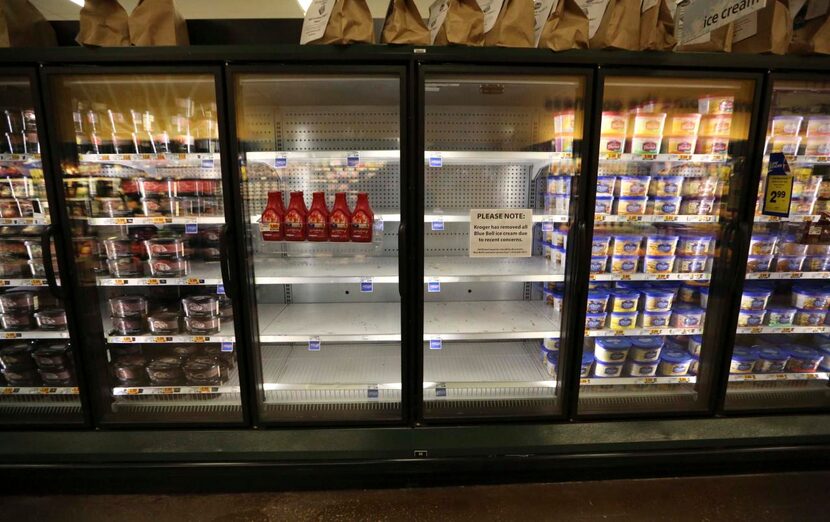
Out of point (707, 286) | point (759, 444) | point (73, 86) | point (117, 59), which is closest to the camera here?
point (117, 59)

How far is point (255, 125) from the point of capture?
2.34 m

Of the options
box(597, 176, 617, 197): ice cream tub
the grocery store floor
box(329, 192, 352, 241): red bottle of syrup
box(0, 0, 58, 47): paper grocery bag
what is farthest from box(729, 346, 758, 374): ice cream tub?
box(0, 0, 58, 47): paper grocery bag

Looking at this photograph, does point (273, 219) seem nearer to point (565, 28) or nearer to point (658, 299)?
point (565, 28)

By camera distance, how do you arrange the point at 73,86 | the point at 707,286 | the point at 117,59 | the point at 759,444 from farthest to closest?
the point at 707,286 → the point at 759,444 → the point at 73,86 → the point at 117,59

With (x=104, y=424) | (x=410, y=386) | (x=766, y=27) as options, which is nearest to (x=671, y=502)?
(x=410, y=386)

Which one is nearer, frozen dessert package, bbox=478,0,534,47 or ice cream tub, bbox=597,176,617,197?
frozen dessert package, bbox=478,0,534,47

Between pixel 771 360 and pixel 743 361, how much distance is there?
18 cm

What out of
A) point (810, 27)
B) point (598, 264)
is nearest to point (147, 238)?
point (598, 264)

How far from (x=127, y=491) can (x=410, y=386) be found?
161cm

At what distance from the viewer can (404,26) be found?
1729 mm

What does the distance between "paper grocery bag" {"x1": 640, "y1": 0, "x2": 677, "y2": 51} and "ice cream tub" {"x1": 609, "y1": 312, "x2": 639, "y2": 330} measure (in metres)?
1.40

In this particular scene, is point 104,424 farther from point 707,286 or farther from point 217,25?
point 707,286

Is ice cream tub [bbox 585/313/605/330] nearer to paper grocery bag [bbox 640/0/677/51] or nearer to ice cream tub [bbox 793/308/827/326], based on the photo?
ice cream tub [bbox 793/308/827/326]

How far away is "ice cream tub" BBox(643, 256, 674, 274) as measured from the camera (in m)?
2.17
